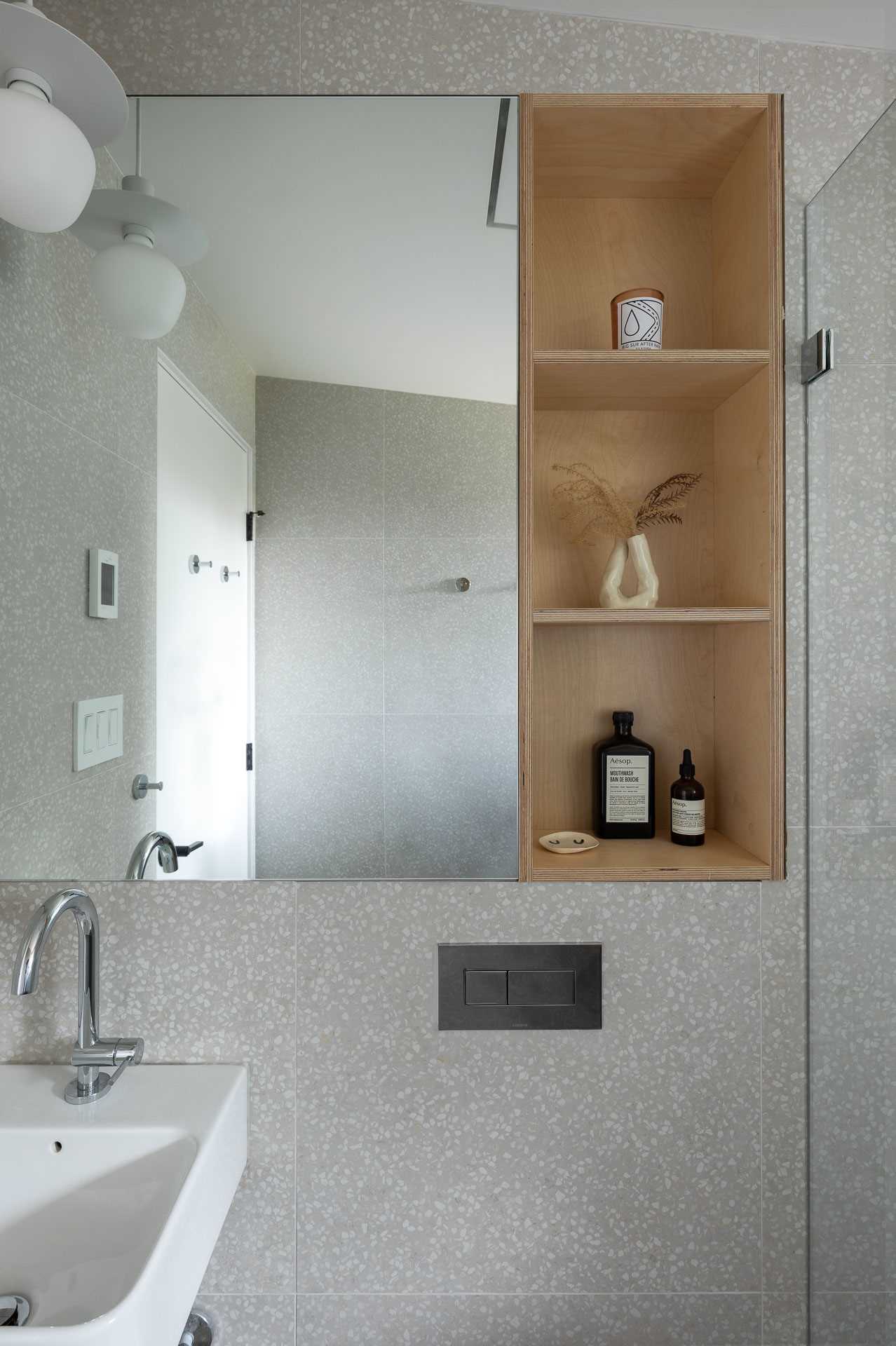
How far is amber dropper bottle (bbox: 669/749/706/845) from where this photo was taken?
4.14 feet

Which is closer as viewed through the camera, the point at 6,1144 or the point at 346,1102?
the point at 6,1144

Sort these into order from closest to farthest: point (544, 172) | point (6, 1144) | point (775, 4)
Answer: point (6, 1144) < point (775, 4) < point (544, 172)

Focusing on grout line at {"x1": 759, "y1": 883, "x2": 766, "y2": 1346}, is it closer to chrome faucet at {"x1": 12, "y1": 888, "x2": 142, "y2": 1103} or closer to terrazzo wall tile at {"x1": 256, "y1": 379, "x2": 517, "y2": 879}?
terrazzo wall tile at {"x1": 256, "y1": 379, "x2": 517, "y2": 879}

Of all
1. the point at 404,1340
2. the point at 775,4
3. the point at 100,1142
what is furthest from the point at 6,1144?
the point at 775,4

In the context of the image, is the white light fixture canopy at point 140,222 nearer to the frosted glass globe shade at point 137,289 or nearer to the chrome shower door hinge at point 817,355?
the frosted glass globe shade at point 137,289

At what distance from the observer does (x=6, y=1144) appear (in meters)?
1.05

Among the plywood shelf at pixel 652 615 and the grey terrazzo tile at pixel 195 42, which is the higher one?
the grey terrazzo tile at pixel 195 42

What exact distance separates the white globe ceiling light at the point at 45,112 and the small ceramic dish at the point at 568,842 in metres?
1.04

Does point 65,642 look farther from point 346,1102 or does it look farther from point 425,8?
point 425,8

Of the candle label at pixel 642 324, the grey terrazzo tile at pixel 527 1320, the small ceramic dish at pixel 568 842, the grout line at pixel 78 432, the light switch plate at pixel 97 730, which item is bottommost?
the grey terrazzo tile at pixel 527 1320

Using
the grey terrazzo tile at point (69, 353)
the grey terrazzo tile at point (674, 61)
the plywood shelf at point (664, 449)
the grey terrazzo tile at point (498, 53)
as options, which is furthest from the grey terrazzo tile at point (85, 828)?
the grey terrazzo tile at point (674, 61)

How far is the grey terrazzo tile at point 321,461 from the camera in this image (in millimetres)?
1240

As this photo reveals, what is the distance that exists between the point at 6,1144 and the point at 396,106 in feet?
5.12

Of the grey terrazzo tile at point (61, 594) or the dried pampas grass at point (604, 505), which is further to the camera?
the dried pampas grass at point (604, 505)
